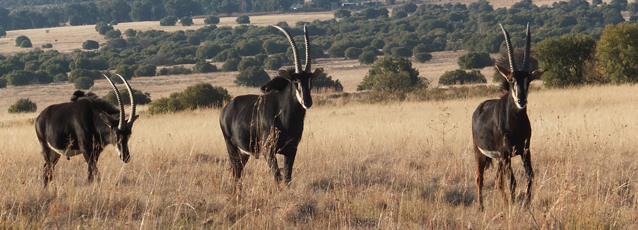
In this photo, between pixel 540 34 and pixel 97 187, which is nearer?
pixel 97 187

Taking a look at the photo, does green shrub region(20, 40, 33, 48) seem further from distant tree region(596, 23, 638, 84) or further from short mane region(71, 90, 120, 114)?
short mane region(71, 90, 120, 114)

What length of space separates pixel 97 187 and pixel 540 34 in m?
107

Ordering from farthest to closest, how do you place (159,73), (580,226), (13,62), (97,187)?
(13,62) → (159,73) → (97,187) → (580,226)

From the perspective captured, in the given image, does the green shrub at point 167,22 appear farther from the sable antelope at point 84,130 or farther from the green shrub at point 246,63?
the sable antelope at point 84,130

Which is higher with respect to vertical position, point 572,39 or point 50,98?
point 572,39

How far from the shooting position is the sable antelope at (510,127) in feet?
22.7

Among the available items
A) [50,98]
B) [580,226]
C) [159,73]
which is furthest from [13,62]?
[580,226]

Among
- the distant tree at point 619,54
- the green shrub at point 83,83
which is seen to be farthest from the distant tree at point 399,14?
the distant tree at point 619,54

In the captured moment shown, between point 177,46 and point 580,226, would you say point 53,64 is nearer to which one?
point 177,46

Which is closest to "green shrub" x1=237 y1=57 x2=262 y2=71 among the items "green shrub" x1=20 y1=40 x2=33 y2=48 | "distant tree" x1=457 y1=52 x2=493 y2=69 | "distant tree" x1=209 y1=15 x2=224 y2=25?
"distant tree" x1=457 y1=52 x2=493 y2=69

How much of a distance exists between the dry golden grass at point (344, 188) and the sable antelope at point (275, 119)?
0.91 ft

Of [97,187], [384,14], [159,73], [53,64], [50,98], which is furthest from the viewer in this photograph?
[384,14]

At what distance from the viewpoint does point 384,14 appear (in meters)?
170

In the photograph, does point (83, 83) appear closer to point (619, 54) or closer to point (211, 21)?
point (619, 54)
